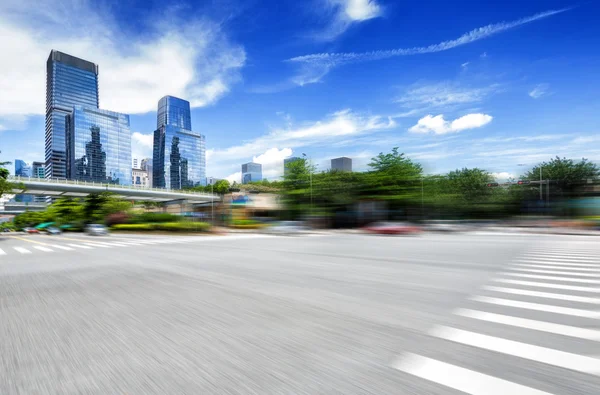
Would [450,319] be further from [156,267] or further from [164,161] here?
[164,161]

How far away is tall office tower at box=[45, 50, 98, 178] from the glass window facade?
522 centimetres

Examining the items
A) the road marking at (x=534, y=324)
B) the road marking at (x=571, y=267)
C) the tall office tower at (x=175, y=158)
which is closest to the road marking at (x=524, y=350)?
the road marking at (x=534, y=324)

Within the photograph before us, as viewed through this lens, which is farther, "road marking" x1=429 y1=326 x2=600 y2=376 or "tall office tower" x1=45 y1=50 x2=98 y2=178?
"tall office tower" x1=45 y1=50 x2=98 y2=178

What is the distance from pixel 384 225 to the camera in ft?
76.1

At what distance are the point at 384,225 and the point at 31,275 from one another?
20.2 metres

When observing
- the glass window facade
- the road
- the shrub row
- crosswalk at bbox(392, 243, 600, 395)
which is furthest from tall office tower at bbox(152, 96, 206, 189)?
crosswalk at bbox(392, 243, 600, 395)

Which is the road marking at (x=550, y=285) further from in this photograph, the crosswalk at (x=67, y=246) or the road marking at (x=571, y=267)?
the crosswalk at (x=67, y=246)

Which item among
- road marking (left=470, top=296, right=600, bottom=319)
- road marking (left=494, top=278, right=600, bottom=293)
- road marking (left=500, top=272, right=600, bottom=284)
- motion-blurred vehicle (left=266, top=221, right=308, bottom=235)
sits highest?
road marking (left=470, top=296, right=600, bottom=319)

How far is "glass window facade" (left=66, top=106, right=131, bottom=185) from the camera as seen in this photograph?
503 feet

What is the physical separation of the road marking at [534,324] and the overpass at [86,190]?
48.5 meters

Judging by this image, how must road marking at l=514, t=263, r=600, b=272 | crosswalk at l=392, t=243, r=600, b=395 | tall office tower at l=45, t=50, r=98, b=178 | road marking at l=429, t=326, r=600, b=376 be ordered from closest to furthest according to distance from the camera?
crosswalk at l=392, t=243, r=600, b=395
road marking at l=429, t=326, r=600, b=376
road marking at l=514, t=263, r=600, b=272
tall office tower at l=45, t=50, r=98, b=178

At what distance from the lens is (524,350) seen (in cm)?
276

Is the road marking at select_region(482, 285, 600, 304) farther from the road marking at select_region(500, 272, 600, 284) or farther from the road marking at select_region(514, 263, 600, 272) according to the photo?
the road marking at select_region(514, 263, 600, 272)

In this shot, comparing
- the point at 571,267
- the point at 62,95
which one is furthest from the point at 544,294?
the point at 62,95
